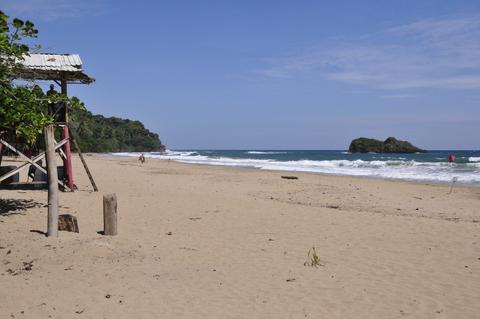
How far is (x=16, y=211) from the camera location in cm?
1057

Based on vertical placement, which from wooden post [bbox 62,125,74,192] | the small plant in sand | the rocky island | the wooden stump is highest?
the rocky island

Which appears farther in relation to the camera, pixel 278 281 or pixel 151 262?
pixel 151 262

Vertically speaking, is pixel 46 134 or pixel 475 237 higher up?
pixel 46 134

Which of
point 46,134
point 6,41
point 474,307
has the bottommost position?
point 474,307

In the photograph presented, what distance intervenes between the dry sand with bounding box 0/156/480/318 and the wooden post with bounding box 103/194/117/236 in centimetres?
29

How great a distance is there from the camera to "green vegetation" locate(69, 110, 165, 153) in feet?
303

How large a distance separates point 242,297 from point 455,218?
28.9 feet

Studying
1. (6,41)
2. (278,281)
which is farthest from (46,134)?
(278,281)

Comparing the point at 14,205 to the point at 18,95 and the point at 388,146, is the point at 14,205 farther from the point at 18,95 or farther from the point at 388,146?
the point at 388,146

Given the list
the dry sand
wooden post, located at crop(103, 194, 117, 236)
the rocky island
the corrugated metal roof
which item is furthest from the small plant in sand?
the rocky island

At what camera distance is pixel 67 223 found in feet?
29.6

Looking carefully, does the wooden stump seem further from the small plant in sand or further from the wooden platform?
the wooden platform

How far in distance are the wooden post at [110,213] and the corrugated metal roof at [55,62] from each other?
5500 mm

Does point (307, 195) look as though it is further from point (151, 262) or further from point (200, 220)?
point (151, 262)
